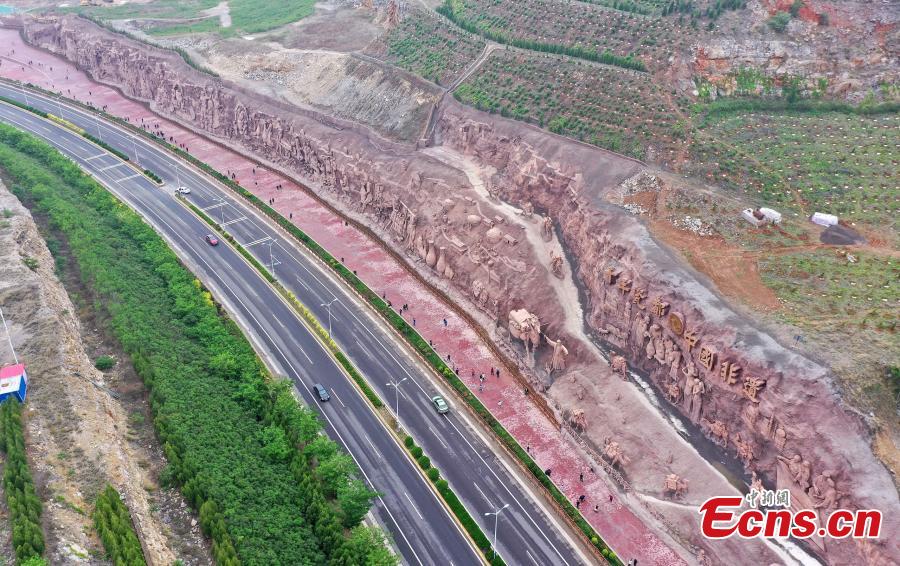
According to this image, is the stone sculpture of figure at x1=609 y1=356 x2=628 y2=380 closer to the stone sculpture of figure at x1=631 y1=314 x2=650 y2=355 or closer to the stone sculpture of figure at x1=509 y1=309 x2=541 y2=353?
the stone sculpture of figure at x1=631 y1=314 x2=650 y2=355

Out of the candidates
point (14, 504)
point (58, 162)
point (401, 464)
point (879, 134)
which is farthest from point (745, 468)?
point (58, 162)

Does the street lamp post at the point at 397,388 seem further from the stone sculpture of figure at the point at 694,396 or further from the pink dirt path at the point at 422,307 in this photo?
the stone sculpture of figure at the point at 694,396

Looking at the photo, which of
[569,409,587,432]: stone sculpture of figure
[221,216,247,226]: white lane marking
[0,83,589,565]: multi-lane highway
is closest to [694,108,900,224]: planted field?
[569,409,587,432]: stone sculpture of figure

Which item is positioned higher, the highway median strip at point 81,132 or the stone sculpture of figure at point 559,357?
the highway median strip at point 81,132

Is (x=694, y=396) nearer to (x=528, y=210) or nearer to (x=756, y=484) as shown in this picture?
(x=756, y=484)

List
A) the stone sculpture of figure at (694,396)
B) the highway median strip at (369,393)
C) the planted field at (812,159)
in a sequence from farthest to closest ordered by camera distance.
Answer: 1. the planted field at (812,159)
2. the stone sculpture of figure at (694,396)
3. the highway median strip at (369,393)

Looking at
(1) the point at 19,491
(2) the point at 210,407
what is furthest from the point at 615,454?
(1) the point at 19,491

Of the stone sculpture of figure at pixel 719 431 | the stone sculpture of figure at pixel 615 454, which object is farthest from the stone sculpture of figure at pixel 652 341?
the stone sculpture of figure at pixel 615 454
